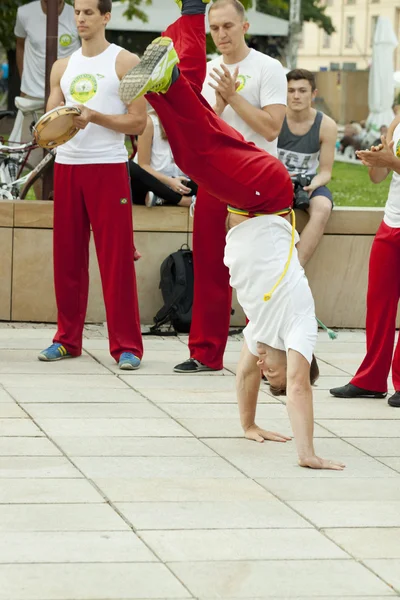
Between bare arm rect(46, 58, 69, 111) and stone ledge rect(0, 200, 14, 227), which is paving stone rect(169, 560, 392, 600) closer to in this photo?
bare arm rect(46, 58, 69, 111)

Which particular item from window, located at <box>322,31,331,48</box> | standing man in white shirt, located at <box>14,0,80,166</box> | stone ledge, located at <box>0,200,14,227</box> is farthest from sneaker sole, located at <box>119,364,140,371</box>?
window, located at <box>322,31,331,48</box>

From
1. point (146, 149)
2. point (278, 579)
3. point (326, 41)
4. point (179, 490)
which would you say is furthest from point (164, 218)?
point (326, 41)

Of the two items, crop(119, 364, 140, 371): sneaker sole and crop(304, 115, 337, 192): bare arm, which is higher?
crop(304, 115, 337, 192): bare arm

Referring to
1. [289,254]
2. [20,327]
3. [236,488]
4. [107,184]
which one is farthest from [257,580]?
[20,327]

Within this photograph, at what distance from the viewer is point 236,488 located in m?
5.29

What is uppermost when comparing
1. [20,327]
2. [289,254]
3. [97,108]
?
[97,108]

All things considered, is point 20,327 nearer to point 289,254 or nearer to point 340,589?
point 289,254

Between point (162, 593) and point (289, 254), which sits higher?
point (289, 254)

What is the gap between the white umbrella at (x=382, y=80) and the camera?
96.8 ft

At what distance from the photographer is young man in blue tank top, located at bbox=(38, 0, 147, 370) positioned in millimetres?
7762

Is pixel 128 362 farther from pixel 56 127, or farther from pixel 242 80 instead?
pixel 242 80

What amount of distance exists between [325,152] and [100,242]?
228cm

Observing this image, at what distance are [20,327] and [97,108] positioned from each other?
2272 mm

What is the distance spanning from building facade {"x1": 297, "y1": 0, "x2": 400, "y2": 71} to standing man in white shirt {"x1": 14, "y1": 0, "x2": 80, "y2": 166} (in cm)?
6779
